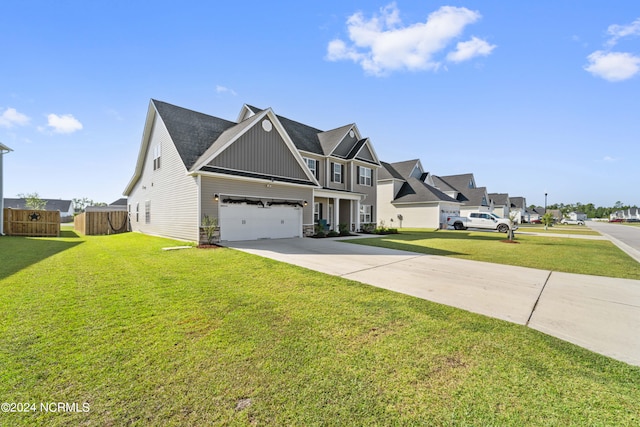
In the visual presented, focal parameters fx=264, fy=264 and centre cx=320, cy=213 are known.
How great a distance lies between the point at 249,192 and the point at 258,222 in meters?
1.64

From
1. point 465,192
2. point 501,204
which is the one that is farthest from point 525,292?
point 501,204

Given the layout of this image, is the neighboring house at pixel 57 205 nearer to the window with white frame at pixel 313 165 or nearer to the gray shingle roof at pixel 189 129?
the gray shingle roof at pixel 189 129

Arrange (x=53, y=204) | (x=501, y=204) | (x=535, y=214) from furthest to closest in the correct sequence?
(x=535, y=214) < (x=53, y=204) < (x=501, y=204)

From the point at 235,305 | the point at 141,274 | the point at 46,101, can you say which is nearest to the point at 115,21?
the point at 46,101

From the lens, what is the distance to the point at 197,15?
401 inches

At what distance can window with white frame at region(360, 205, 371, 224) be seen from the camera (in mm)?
22062

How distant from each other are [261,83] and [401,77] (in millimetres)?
7752

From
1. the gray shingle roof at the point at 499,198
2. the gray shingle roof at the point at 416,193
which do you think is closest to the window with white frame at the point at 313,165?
the gray shingle roof at the point at 416,193

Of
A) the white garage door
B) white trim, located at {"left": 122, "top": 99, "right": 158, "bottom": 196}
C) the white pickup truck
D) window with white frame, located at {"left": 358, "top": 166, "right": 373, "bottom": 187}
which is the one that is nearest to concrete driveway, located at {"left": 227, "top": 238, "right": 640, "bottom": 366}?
the white garage door

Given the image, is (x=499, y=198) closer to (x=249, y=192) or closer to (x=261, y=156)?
(x=261, y=156)

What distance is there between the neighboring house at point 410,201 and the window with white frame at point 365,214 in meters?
7.65

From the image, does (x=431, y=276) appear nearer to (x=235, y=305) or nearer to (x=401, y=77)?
(x=235, y=305)

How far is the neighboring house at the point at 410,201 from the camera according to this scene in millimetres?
27375

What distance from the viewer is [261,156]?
13.9 meters
